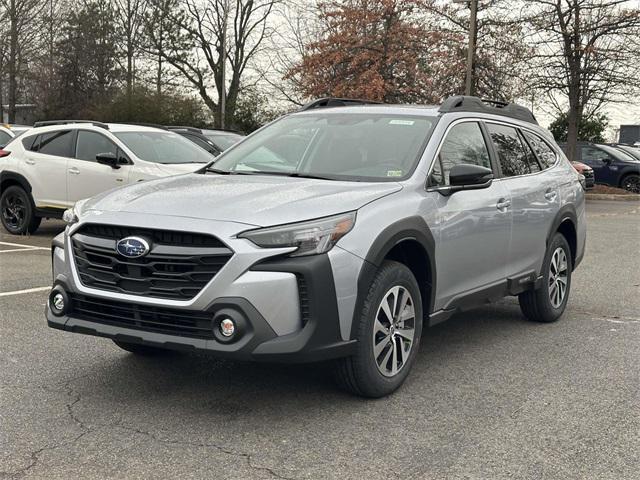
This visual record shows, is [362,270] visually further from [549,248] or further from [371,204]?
[549,248]

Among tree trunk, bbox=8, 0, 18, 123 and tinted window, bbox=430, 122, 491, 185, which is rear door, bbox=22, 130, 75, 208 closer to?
tinted window, bbox=430, 122, 491, 185

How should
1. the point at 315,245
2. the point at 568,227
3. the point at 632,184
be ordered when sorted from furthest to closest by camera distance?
the point at 632,184 → the point at 568,227 → the point at 315,245

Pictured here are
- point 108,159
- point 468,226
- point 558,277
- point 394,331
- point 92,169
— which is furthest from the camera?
point 92,169

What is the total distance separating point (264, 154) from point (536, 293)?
8.59 ft

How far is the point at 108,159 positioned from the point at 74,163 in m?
1.22

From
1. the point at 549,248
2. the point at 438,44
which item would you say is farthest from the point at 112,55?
the point at 549,248

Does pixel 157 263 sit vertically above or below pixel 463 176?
below

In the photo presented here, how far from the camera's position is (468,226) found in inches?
201

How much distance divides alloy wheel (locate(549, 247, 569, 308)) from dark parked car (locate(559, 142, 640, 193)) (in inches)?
752

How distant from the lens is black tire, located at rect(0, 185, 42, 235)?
11531mm

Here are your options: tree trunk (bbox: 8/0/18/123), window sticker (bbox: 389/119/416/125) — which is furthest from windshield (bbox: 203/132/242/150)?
tree trunk (bbox: 8/0/18/123)

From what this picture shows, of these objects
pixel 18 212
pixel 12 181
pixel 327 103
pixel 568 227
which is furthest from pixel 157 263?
pixel 12 181

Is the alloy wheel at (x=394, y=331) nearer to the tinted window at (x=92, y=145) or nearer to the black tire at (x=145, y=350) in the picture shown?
the black tire at (x=145, y=350)

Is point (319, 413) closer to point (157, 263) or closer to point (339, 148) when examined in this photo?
point (157, 263)
